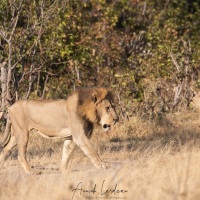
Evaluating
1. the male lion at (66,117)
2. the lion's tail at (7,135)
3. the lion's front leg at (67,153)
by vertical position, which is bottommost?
the lion's front leg at (67,153)

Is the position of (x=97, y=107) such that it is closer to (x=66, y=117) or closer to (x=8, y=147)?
(x=66, y=117)

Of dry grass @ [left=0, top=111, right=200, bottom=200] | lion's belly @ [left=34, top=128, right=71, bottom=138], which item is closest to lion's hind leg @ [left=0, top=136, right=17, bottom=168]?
dry grass @ [left=0, top=111, right=200, bottom=200]

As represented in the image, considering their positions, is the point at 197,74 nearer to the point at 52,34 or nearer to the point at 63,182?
the point at 52,34

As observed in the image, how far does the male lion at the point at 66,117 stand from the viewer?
28.7 ft

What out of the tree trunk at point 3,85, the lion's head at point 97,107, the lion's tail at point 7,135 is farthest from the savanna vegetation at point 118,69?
the lion's head at point 97,107

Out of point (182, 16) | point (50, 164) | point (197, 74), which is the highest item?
point (182, 16)

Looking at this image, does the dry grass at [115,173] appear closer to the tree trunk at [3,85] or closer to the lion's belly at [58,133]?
the lion's belly at [58,133]

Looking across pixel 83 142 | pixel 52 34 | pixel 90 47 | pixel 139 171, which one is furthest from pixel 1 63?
pixel 139 171

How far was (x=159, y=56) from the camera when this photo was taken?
15297 millimetres

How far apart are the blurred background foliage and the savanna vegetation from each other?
2 cm

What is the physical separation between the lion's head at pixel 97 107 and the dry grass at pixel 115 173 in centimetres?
59

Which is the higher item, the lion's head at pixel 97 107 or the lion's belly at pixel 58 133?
the lion's head at pixel 97 107

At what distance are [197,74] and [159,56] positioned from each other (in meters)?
0.97

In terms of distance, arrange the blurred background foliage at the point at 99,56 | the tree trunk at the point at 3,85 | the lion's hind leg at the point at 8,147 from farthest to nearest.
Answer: the blurred background foliage at the point at 99,56 < the tree trunk at the point at 3,85 < the lion's hind leg at the point at 8,147
